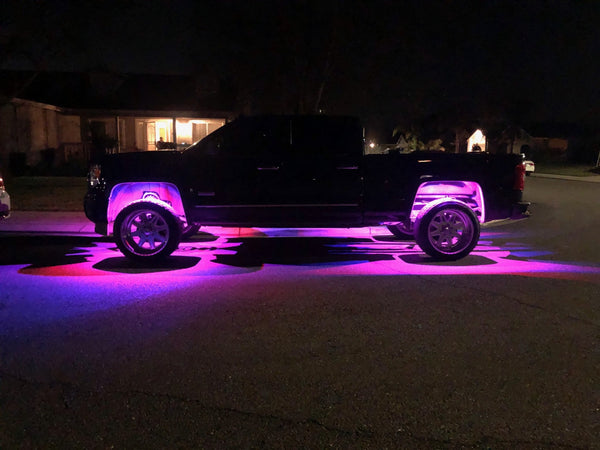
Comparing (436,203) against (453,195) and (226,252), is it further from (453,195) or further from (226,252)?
(226,252)

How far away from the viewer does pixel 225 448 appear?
335 cm

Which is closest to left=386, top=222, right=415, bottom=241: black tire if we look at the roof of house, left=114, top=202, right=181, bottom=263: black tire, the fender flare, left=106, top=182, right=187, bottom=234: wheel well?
the fender flare

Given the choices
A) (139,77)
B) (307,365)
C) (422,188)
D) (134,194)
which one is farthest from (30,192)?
(139,77)

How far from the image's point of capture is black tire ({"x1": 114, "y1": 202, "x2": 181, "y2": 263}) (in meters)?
8.38

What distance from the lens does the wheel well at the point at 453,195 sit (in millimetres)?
8852

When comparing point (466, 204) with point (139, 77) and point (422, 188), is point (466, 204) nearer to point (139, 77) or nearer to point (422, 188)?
point (422, 188)

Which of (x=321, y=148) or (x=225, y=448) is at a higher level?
(x=321, y=148)

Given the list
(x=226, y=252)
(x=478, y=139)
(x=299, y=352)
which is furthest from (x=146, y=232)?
(x=478, y=139)

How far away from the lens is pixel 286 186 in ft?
27.9

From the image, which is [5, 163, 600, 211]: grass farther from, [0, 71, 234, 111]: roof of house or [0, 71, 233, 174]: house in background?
[0, 71, 234, 111]: roof of house

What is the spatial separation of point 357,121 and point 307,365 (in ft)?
17.1

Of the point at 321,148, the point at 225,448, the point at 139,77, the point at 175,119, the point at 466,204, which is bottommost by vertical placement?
the point at 225,448

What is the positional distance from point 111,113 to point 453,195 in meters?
24.5

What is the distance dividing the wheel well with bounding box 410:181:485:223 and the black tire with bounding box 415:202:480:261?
0.24 meters
